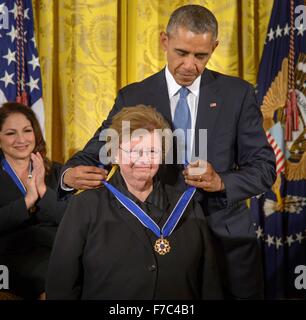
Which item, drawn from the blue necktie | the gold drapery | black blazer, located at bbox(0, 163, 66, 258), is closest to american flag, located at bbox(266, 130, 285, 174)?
the gold drapery

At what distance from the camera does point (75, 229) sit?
2035 mm

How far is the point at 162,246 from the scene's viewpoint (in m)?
2.09

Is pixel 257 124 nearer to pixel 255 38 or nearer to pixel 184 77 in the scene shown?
pixel 184 77

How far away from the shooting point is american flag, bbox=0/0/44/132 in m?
3.17

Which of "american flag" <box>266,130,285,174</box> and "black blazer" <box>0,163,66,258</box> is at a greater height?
"american flag" <box>266,130,285,174</box>

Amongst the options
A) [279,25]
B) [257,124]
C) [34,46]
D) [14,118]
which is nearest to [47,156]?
[14,118]

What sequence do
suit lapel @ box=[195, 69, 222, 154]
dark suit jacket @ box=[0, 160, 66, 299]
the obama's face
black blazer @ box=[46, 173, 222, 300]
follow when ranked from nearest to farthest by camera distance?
black blazer @ box=[46, 173, 222, 300]
the obama's face
suit lapel @ box=[195, 69, 222, 154]
dark suit jacket @ box=[0, 160, 66, 299]

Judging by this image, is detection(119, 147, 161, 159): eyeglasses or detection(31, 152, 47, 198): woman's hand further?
detection(31, 152, 47, 198): woman's hand

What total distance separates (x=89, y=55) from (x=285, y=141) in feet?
4.22

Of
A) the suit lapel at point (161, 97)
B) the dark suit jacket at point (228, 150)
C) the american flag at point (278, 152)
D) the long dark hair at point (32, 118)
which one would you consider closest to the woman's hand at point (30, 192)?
the long dark hair at point (32, 118)

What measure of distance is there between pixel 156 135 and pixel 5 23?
151 cm

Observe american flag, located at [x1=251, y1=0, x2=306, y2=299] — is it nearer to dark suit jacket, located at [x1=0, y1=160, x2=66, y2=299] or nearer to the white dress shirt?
the white dress shirt

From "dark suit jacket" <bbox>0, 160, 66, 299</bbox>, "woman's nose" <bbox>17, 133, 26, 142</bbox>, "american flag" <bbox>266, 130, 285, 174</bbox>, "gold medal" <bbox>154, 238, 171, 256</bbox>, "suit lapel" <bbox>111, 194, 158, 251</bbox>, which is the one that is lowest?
"dark suit jacket" <bbox>0, 160, 66, 299</bbox>

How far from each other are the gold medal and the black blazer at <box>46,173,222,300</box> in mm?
15
